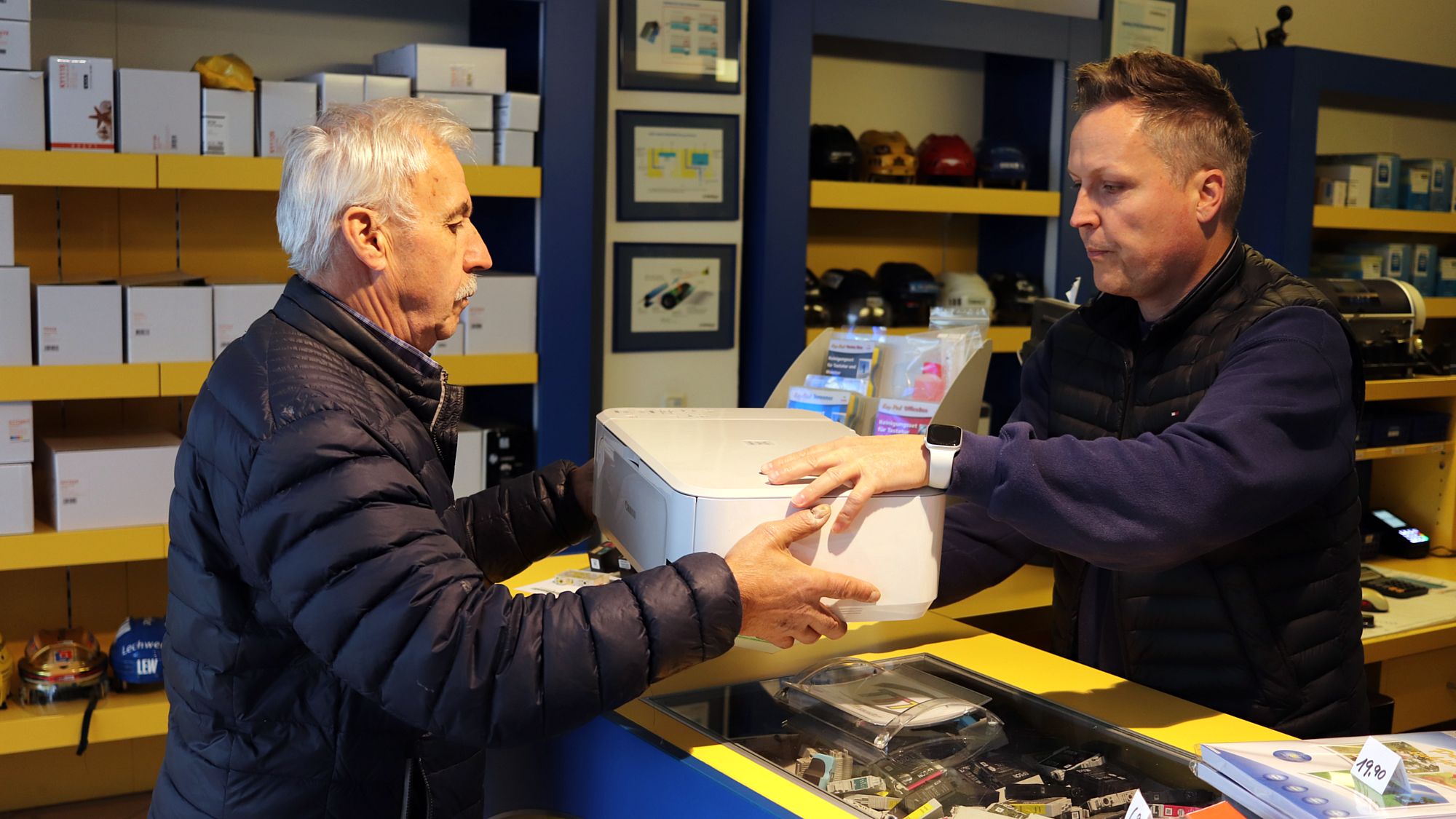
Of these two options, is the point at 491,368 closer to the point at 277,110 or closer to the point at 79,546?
the point at 277,110

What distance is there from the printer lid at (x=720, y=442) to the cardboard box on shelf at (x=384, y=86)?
1857 mm

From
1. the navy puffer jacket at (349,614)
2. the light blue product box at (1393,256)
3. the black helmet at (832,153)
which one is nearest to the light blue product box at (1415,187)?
the light blue product box at (1393,256)

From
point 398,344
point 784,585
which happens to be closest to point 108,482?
point 398,344

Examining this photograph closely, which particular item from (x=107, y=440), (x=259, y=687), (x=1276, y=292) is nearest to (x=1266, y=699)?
(x=1276, y=292)

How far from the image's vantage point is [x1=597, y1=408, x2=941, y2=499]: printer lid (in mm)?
1562

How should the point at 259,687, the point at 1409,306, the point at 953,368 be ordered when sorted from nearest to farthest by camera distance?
the point at 259,687
the point at 953,368
the point at 1409,306

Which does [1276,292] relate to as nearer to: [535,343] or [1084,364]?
[1084,364]

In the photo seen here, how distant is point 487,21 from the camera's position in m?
3.95

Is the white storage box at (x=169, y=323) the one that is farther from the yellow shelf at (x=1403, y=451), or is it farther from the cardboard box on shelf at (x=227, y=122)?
the yellow shelf at (x=1403, y=451)

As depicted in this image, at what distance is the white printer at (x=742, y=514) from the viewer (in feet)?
5.07

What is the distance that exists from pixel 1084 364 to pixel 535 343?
81.3 inches

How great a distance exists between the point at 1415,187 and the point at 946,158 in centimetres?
229

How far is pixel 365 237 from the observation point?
155 centimetres

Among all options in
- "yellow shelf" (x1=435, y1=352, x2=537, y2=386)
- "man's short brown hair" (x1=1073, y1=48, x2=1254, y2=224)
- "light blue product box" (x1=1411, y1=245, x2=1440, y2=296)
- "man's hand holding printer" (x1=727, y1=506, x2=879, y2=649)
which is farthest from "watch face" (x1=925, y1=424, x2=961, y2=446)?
"light blue product box" (x1=1411, y1=245, x2=1440, y2=296)
